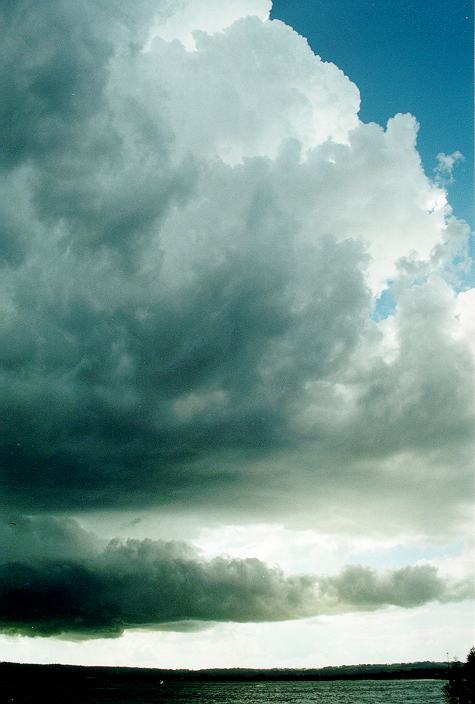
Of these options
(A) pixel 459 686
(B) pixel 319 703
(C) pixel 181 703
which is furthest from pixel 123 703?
(A) pixel 459 686

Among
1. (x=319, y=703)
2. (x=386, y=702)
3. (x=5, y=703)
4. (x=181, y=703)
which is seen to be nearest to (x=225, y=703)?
(x=181, y=703)

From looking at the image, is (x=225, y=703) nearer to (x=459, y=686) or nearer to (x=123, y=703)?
(x=123, y=703)

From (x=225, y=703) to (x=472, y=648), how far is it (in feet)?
477

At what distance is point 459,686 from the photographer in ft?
262

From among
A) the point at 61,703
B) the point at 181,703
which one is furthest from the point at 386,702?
the point at 61,703

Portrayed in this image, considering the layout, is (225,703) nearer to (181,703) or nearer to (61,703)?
(181,703)

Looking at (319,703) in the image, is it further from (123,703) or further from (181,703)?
(123,703)

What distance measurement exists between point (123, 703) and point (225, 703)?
34.9 meters

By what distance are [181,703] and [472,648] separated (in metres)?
147

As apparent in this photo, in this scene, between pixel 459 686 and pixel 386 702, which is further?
pixel 386 702

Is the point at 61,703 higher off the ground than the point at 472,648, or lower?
lower

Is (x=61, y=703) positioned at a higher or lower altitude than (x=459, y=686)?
lower

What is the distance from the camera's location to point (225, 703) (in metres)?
199

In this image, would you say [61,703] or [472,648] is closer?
[472,648]
